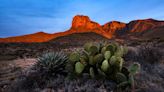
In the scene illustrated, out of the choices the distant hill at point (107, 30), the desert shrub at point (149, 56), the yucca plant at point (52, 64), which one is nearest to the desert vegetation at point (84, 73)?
the yucca plant at point (52, 64)

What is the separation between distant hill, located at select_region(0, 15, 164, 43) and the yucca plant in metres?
119

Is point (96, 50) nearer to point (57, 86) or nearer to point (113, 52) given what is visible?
point (113, 52)

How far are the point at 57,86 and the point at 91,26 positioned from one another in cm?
17859

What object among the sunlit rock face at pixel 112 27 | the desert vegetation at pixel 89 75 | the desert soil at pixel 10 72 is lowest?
the desert soil at pixel 10 72

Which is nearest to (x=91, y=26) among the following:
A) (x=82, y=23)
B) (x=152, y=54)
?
(x=82, y=23)

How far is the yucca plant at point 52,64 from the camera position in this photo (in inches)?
307

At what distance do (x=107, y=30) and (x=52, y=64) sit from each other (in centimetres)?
16955

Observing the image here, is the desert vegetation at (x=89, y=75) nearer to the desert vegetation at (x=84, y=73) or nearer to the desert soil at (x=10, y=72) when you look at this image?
the desert vegetation at (x=84, y=73)

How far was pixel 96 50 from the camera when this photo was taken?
7844 mm

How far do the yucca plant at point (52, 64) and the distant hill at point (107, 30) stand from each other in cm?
A: 11922

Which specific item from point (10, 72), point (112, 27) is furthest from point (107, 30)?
point (10, 72)

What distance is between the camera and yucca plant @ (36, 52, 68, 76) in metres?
7.80

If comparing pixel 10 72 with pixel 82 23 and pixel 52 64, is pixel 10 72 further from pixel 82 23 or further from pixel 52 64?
pixel 82 23

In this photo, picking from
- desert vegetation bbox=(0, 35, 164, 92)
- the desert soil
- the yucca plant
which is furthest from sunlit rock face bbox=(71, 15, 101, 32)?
desert vegetation bbox=(0, 35, 164, 92)
